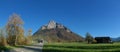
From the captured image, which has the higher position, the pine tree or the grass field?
the pine tree

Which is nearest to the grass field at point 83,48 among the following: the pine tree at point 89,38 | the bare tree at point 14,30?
the bare tree at point 14,30

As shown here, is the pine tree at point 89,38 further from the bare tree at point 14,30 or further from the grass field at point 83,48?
the grass field at point 83,48

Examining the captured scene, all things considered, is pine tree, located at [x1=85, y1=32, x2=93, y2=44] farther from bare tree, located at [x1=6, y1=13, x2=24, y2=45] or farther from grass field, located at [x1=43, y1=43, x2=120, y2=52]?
grass field, located at [x1=43, y1=43, x2=120, y2=52]

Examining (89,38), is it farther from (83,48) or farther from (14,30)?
(83,48)

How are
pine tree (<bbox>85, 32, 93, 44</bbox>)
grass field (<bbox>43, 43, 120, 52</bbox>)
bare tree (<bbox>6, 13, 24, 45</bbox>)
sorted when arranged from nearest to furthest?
1. grass field (<bbox>43, 43, 120, 52</bbox>)
2. bare tree (<bbox>6, 13, 24, 45</bbox>)
3. pine tree (<bbox>85, 32, 93, 44</bbox>)

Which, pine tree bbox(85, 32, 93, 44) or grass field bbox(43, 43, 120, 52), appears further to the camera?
pine tree bbox(85, 32, 93, 44)

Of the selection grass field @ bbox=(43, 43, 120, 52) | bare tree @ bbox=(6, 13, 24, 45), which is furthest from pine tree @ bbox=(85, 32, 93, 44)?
grass field @ bbox=(43, 43, 120, 52)

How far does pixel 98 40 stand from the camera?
347ft

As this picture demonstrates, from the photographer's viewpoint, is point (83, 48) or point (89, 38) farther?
point (89, 38)

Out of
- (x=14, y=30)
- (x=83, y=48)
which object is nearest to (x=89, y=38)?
(x=14, y=30)

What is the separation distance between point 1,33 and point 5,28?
205 centimetres

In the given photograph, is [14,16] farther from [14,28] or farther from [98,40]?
[98,40]

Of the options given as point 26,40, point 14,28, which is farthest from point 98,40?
point 14,28

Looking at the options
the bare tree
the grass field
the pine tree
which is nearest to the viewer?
the grass field
